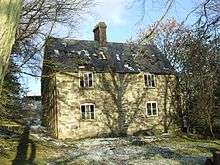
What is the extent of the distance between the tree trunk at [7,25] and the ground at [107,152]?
19.1 m

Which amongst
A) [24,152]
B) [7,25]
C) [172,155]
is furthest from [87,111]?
[7,25]

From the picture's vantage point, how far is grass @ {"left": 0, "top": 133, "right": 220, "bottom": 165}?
2211 cm

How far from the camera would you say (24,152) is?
79.5 feet

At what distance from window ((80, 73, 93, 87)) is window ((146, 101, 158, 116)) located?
6240 millimetres

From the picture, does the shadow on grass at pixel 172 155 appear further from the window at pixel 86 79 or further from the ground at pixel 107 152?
the window at pixel 86 79

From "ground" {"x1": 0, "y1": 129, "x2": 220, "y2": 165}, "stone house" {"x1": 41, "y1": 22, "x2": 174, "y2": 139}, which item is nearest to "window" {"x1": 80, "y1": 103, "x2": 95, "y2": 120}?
"stone house" {"x1": 41, "y1": 22, "x2": 174, "y2": 139}

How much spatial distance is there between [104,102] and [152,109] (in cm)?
512

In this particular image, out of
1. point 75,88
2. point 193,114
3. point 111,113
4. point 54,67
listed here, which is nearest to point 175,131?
→ point 193,114

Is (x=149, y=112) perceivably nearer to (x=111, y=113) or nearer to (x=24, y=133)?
(x=111, y=113)

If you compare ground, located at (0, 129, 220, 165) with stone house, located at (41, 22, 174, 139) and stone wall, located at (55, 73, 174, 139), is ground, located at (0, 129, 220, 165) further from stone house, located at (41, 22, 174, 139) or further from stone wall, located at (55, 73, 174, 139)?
stone house, located at (41, 22, 174, 139)

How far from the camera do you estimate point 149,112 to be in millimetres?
38312

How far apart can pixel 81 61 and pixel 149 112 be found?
322 inches

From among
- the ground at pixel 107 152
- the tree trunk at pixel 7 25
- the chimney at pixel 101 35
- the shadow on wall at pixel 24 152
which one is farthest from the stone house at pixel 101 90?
the tree trunk at pixel 7 25

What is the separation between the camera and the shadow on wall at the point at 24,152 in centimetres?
2131
